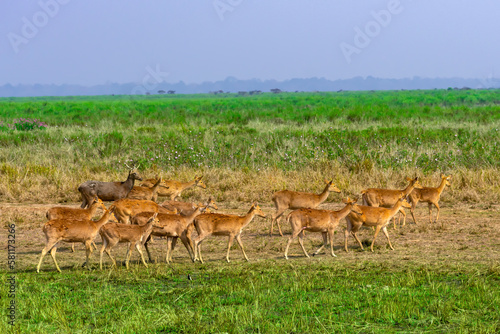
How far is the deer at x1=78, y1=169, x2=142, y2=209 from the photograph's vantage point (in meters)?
15.9

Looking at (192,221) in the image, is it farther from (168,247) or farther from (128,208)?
(128,208)

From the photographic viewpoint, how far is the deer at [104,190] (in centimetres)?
1587

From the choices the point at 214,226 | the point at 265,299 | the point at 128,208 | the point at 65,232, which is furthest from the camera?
the point at 128,208

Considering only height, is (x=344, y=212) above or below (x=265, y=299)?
above

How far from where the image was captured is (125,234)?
11156mm

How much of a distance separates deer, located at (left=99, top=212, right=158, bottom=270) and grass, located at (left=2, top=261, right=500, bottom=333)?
1.41ft

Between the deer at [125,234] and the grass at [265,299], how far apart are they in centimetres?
43

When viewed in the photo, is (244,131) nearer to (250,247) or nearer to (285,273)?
(250,247)

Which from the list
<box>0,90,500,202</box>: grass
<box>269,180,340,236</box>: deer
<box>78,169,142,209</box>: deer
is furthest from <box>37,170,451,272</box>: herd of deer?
<box>0,90,500,202</box>: grass

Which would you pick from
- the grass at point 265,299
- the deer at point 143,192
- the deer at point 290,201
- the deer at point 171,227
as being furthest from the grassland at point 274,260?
the deer at point 143,192

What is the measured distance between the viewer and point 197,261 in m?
11.9

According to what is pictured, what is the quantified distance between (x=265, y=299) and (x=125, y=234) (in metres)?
3.49

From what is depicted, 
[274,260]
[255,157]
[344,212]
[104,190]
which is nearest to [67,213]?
[104,190]

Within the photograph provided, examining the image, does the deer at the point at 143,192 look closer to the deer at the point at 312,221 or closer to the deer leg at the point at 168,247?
the deer leg at the point at 168,247
